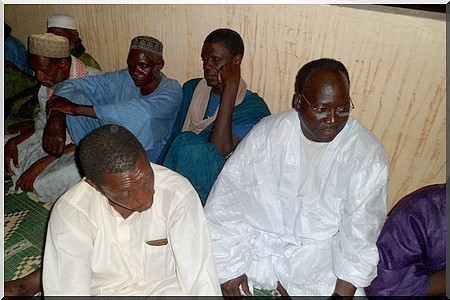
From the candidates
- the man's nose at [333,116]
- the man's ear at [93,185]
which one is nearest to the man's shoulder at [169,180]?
the man's ear at [93,185]

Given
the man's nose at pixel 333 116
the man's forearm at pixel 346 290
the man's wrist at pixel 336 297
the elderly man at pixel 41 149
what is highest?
the man's nose at pixel 333 116

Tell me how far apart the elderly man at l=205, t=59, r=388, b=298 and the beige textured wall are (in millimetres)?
607

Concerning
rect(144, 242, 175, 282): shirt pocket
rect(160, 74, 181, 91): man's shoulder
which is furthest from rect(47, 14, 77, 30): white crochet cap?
rect(144, 242, 175, 282): shirt pocket

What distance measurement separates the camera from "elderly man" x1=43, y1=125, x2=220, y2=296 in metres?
1.42

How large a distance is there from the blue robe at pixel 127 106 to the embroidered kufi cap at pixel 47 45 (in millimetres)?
228

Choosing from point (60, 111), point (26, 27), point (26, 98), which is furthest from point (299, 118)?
point (26, 27)

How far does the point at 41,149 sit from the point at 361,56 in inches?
81.6

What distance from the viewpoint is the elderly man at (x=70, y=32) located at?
3.18 meters

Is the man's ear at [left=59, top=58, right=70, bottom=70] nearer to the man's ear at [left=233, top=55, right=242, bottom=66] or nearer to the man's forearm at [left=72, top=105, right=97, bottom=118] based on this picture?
the man's forearm at [left=72, top=105, right=97, bottom=118]

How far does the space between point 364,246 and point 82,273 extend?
1126 millimetres

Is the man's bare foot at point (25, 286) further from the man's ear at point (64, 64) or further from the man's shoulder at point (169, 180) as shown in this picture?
the man's ear at point (64, 64)

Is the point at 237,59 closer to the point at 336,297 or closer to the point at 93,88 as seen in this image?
the point at 93,88

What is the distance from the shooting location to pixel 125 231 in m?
1.62

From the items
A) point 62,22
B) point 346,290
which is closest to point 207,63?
point 346,290
